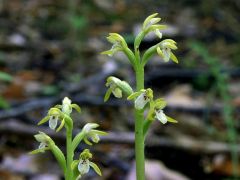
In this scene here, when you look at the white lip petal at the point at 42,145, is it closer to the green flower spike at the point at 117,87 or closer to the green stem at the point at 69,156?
the green stem at the point at 69,156

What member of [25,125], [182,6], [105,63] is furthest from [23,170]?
[182,6]

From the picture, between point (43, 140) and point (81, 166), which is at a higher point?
point (43, 140)

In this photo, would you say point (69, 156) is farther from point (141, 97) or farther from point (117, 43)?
point (117, 43)

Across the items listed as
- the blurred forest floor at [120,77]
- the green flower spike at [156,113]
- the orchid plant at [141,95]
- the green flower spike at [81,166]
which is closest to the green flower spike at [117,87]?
the orchid plant at [141,95]

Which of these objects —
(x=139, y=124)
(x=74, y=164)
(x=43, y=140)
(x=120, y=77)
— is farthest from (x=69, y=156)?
(x=120, y=77)

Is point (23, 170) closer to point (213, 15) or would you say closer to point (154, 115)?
point (154, 115)

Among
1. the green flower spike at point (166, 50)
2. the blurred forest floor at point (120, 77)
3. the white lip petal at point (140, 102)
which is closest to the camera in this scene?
the white lip petal at point (140, 102)
